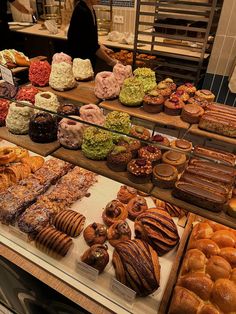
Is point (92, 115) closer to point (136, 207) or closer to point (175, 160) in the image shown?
point (175, 160)

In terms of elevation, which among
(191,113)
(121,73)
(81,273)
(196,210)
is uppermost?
(121,73)

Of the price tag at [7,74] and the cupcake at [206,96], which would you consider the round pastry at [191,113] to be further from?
the price tag at [7,74]

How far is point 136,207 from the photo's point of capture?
64.3 inches

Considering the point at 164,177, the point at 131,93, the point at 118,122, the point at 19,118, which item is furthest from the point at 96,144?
the point at 131,93

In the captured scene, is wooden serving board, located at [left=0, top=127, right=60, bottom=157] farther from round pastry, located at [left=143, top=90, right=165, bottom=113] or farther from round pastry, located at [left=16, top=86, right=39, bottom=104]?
round pastry, located at [left=143, top=90, right=165, bottom=113]

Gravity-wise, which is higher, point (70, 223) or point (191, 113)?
point (191, 113)

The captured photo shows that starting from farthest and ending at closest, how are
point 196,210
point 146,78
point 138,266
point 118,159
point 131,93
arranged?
point 146,78 → point 131,93 → point 138,266 → point 118,159 → point 196,210

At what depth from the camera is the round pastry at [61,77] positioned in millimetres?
1697

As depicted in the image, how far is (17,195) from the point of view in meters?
1.65

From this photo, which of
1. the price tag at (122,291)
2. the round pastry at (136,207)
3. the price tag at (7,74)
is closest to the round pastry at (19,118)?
the price tag at (7,74)

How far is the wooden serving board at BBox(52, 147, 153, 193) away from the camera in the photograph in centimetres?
112

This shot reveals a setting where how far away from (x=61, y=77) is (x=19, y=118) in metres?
0.52

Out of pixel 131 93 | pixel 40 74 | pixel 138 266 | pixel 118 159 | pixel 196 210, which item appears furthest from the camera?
pixel 40 74

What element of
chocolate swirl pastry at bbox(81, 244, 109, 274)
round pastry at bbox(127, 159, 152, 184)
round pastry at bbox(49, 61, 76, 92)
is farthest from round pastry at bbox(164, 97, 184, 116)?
chocolate swirl pastry at bbox(81, 244, 109, 274)
